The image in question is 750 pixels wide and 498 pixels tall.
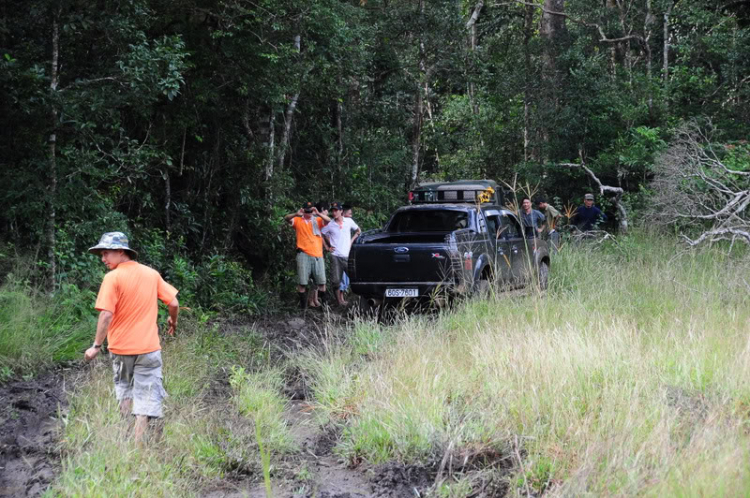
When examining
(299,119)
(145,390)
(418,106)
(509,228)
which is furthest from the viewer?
(418,106)

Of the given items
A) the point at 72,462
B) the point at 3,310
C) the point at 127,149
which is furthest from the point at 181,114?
the point at 72,462

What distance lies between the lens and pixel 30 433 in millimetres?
6703

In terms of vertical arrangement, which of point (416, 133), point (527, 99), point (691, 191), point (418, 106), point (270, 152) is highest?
point (527, 99)

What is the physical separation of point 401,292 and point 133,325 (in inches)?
230

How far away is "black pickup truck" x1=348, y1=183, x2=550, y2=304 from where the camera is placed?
10914 millimetres

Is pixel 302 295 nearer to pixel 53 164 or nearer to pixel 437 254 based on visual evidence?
pixel 437 254

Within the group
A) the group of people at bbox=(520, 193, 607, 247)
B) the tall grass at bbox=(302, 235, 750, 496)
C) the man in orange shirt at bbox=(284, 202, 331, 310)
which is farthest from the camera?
the group of people at bbox=(520, 193, 607, 247)

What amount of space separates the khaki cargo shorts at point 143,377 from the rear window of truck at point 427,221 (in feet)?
22.0

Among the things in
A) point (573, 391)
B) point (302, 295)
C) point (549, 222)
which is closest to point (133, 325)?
point (573, 391)

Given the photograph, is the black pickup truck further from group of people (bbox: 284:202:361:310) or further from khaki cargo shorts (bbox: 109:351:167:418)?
khaki cargo shorts (bbox: 109:351:167:418)

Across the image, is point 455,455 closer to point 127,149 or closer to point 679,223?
point 127,149

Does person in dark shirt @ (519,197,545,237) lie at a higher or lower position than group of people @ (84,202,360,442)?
higher

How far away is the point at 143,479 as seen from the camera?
5.15 meters

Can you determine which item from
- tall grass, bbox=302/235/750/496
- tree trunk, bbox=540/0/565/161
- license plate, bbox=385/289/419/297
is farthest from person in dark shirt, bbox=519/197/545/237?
tree trunk, bbox=540/0/565/161
